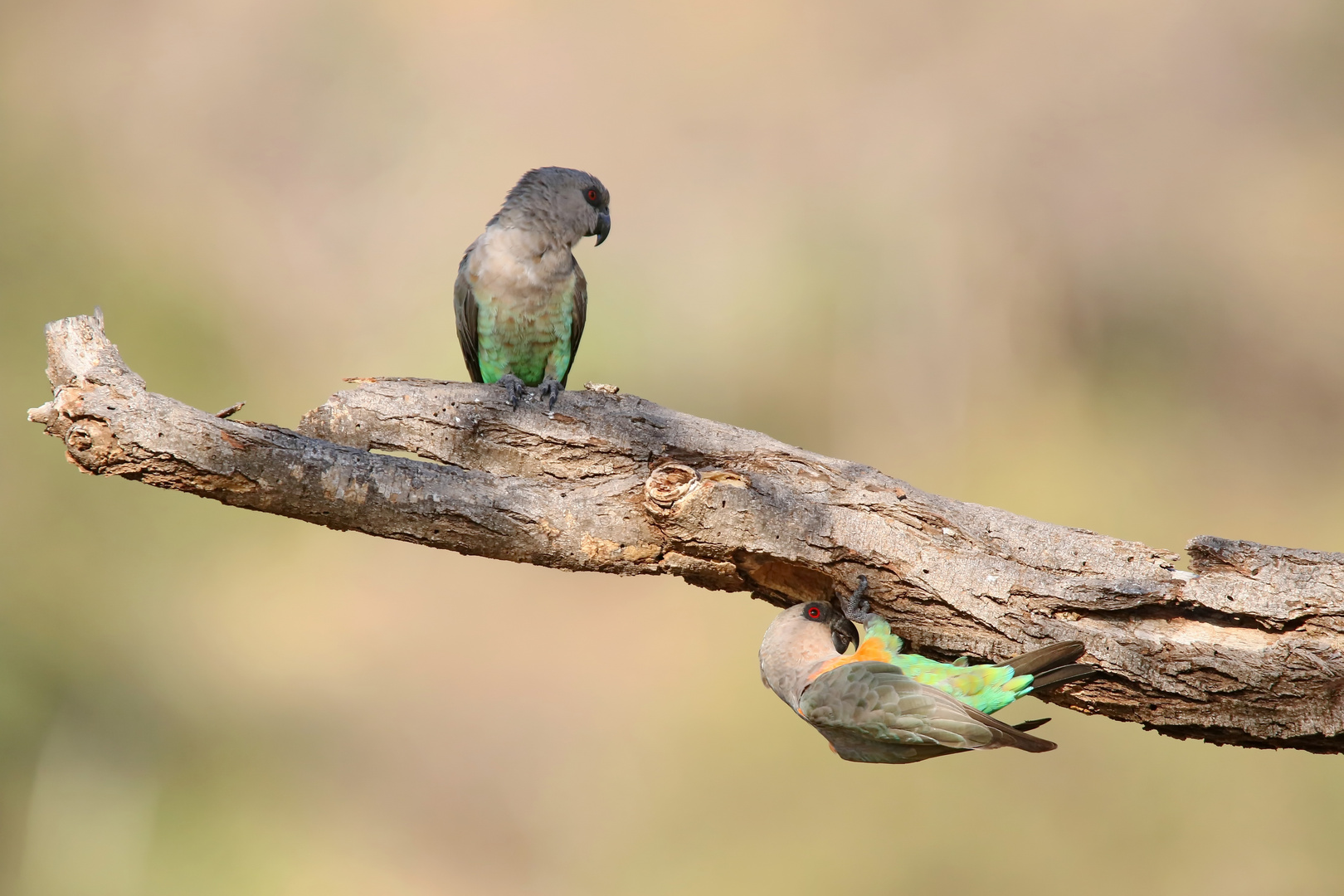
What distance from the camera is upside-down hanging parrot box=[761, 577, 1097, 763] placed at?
2.49 m

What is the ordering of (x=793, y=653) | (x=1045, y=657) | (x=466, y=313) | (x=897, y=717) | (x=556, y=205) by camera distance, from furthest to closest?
(x=466, y=313)
(x=556, y=205)
(x=793, y=653)
(x=1045, y=657)
(x=897, y=717)

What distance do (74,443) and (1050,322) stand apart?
8.11 meters

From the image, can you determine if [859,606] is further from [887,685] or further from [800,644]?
[887,685]

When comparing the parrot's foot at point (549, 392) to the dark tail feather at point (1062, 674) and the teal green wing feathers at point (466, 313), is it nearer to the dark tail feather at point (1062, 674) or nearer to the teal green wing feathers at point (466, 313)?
the teal green wing feathers at point (466, 313)

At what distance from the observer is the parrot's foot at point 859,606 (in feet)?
9.64

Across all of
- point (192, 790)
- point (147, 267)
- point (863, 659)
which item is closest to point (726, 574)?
point (863, 659)

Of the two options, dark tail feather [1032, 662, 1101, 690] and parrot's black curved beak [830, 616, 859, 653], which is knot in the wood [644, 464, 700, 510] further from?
dark tail feather [1032, 662, 1101, 690]

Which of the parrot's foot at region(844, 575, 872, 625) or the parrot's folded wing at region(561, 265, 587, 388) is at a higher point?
the parrot's folded wing at region(561, 265, 587, 388)

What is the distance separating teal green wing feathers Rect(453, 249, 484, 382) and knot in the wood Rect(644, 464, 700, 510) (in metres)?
2.32

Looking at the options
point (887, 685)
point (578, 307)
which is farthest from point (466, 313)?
point (887, 685)

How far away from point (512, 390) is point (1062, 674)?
224cm

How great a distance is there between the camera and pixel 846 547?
2932 millimetres

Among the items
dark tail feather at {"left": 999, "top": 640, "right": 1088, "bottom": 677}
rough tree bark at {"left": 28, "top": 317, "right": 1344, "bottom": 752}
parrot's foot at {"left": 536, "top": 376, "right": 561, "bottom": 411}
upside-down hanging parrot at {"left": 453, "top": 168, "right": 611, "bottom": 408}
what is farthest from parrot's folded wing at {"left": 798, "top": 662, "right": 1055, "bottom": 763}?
upside-down hanging parrot at {"left": 453, "top": 168, "right": 611, "bottom": 408}

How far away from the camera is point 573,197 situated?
4.71 metres
